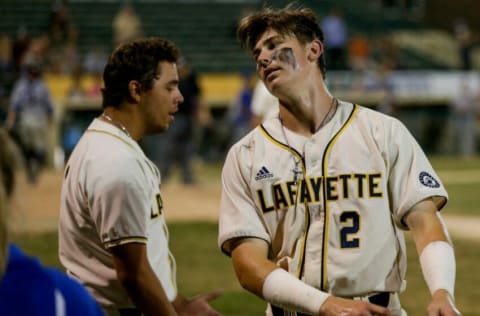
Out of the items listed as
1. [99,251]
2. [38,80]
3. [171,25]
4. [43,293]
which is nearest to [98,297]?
[99,251]

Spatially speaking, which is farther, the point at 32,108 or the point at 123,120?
the point at 32,108

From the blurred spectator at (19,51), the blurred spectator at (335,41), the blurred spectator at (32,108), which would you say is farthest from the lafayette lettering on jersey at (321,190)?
the blurred spectator at (335,41)

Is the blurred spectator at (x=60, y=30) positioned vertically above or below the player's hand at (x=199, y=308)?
below

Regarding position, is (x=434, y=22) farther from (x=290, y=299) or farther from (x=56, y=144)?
(x=290, y=299)

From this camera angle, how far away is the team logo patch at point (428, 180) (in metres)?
3.97

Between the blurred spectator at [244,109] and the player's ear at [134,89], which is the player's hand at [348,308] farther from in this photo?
the blurred spectator at [244,109]

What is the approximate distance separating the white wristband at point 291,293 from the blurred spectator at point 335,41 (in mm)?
Result: 28688

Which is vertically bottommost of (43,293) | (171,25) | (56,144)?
(56,144)

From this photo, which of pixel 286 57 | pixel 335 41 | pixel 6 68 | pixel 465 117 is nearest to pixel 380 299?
pixel 286 57

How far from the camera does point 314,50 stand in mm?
4172

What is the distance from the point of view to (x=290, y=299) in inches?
150

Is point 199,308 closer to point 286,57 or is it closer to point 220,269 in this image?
point 286,57

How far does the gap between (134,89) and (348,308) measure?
4.97 ft

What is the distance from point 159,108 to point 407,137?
1.20m
